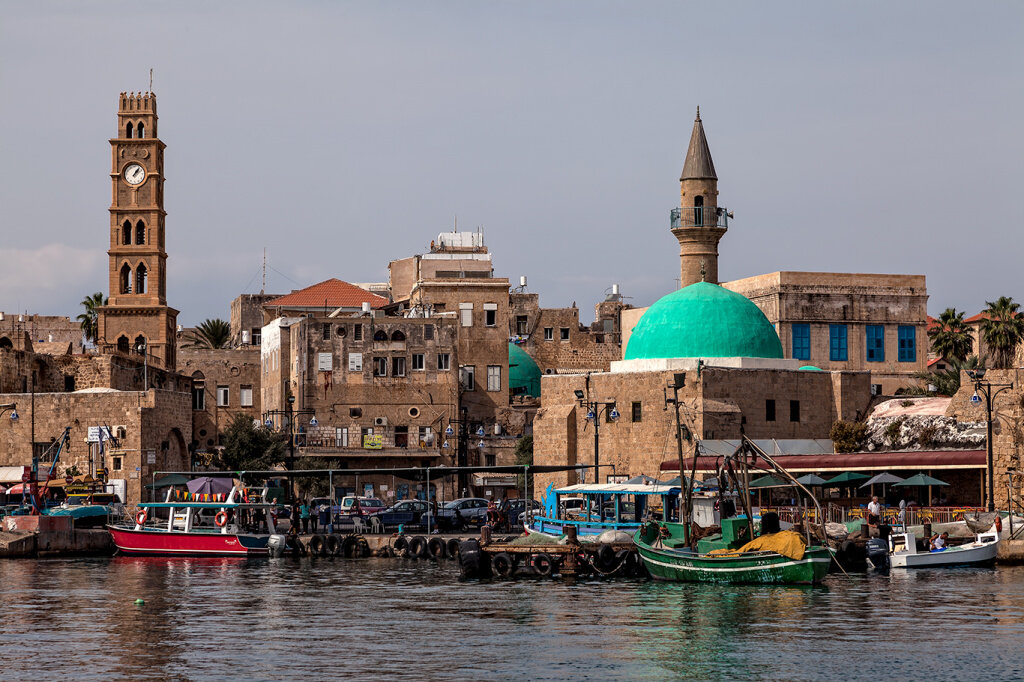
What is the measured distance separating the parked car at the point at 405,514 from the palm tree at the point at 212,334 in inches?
1620

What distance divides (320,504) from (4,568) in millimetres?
22965

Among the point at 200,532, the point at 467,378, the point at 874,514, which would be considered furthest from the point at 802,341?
the point at 200,532

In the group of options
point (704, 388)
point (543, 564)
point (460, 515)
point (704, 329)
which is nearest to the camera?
point (543, 564)

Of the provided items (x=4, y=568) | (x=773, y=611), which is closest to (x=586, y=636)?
(x=773, y=611)

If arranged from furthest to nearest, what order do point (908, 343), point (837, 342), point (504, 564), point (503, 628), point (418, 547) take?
point (908, 343) < point (837, 342) < point (418, 547) < point (504, 564) < point (503, 628)

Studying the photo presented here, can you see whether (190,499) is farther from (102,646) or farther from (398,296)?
(398,296)

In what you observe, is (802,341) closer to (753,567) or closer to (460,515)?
(460,515)

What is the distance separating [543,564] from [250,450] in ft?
106

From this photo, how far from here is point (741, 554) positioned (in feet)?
117

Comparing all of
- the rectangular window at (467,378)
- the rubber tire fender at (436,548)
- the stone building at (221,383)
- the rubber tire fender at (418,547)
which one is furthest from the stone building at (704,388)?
the stone building at (221,383)

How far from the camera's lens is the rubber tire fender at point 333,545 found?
4678 cm

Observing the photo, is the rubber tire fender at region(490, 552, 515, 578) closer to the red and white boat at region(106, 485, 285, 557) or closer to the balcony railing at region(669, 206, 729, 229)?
the red and white boat at region(106, 485, 285, 557)

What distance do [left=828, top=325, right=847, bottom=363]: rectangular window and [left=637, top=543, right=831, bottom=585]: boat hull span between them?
114 ft

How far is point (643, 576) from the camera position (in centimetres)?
3966
